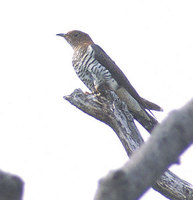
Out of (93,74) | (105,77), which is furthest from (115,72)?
(93,74)

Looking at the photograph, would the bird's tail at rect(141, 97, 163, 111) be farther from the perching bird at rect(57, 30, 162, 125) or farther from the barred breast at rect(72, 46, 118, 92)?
the barred breast at rect(72, 46, 118, 92)

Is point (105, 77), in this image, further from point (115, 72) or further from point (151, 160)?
point (151, 160)

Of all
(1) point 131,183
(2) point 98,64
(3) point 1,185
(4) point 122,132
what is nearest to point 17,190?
(3) point 1,185

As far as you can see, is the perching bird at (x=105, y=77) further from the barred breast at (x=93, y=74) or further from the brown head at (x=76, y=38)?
the brown head at (x=76, y=38)

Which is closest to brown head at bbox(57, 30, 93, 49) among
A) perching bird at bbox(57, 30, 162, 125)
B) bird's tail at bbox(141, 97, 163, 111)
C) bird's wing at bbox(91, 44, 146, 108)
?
perching bird at bbox(57, 30, 162, 125)

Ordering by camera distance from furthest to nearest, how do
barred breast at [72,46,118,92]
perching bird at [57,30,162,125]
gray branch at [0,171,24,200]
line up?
barred breast at [72,46,118,92]
perching bird at [57,30,162,125]
gray branch at [0,171,24,200]

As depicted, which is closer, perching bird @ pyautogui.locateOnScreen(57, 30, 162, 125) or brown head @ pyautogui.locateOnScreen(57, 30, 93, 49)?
perching bird @ pyautogui.locateOnScreen(57, 30, 162, 125)

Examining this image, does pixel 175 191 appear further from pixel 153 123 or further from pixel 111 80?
pixel 111 80
